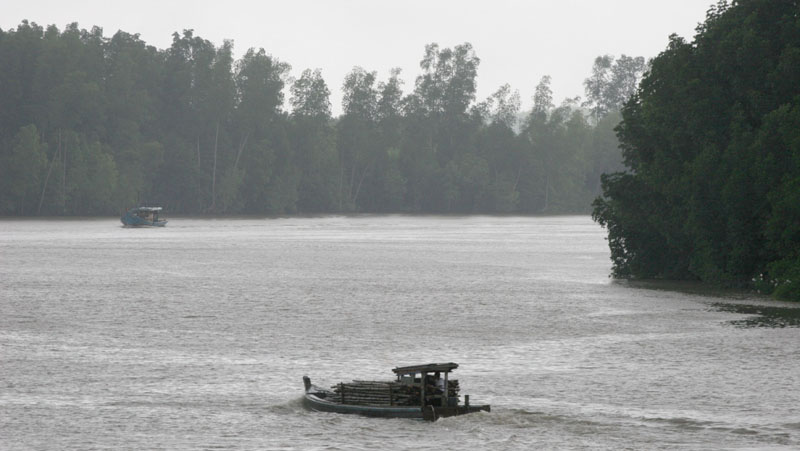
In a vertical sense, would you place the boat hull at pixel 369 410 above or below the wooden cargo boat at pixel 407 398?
below

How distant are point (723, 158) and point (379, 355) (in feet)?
98.4

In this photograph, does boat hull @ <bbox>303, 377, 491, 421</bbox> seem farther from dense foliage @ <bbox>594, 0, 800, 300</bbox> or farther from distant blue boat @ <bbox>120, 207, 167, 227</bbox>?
distant blue boat @ <bbox>120, 207, 167, 227</bbox>

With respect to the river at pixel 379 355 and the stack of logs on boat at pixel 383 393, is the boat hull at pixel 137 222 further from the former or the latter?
the stack of logs on boat at pixel 383 393

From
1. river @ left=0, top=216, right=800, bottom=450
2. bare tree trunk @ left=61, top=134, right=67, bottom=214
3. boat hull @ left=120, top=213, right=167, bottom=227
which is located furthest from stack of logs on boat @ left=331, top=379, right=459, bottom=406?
bare tree trunk @ left=61, top=134, right=67, bottom=214

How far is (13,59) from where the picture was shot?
7687 inches

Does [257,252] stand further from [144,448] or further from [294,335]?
[144,448]

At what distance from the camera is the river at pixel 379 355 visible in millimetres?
30141

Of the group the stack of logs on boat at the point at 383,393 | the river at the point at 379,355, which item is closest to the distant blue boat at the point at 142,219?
the river at the point at 379,355

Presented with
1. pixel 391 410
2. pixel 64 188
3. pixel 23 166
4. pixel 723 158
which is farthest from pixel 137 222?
pixel 391 410

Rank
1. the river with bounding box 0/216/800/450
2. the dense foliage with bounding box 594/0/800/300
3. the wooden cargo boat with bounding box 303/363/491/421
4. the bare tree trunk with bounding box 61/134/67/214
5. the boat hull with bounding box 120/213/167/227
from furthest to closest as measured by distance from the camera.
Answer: the bare tree trunk with bounding box 61/134/67/214 < the boat hull with bounding box 120/213/167/227 < the dense foliage with bounding box 594/0/800/300 < the wooden cargo boat with bounding box 303/363/491/421 < the river with bounding box 0/216/800/450

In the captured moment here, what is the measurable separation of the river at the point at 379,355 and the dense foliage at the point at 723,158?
9.33 ft

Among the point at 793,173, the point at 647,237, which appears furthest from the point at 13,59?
the point at 793,173

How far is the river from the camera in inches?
1187

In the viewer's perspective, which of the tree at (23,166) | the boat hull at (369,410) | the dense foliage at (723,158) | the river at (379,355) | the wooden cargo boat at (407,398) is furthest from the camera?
the tree at (23,166)
